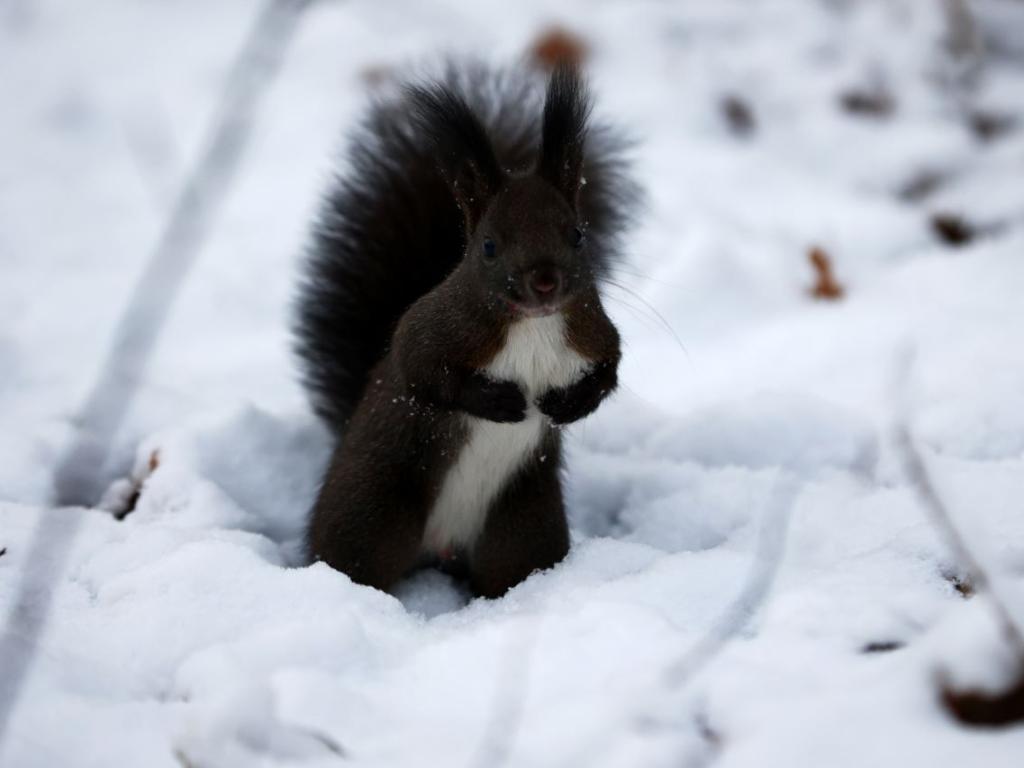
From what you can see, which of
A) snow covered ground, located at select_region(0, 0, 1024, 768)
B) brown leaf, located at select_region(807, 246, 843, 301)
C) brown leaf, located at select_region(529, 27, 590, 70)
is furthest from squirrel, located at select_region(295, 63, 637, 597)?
brown leaf, located at select_region(529, 27, 590, 70)

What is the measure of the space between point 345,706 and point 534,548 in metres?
0.83

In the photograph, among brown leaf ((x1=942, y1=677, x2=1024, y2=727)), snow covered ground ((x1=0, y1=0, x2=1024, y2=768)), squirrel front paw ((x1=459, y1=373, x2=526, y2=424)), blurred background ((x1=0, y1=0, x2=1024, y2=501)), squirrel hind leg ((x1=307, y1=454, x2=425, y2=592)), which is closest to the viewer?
brown leaf ((x1=942, y1=677, x2=1024, y2=727))

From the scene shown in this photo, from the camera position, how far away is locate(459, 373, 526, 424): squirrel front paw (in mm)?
1889

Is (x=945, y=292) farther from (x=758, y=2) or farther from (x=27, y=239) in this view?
(x=27, y=239)

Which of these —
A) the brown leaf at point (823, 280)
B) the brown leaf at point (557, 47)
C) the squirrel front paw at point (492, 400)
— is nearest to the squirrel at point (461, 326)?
the squirrel front paw at point (492, 400)

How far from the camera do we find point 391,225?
2381 mm

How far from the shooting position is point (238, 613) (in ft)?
5.31

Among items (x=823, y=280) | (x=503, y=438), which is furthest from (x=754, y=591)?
(x=823, y=280)

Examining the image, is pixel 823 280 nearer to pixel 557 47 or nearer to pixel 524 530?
pixel 524 530

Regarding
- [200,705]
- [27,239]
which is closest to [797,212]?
[27,239]

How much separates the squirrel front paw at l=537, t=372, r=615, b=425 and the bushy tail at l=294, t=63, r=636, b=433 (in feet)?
1.60

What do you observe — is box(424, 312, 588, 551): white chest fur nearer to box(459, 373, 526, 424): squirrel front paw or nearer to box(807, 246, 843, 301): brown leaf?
box(459, 373, 526, 424): squirrel front paw

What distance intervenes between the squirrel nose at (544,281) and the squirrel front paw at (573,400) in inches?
9.8

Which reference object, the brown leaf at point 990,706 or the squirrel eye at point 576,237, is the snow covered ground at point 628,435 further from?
the squirrel eye at point 576,237
